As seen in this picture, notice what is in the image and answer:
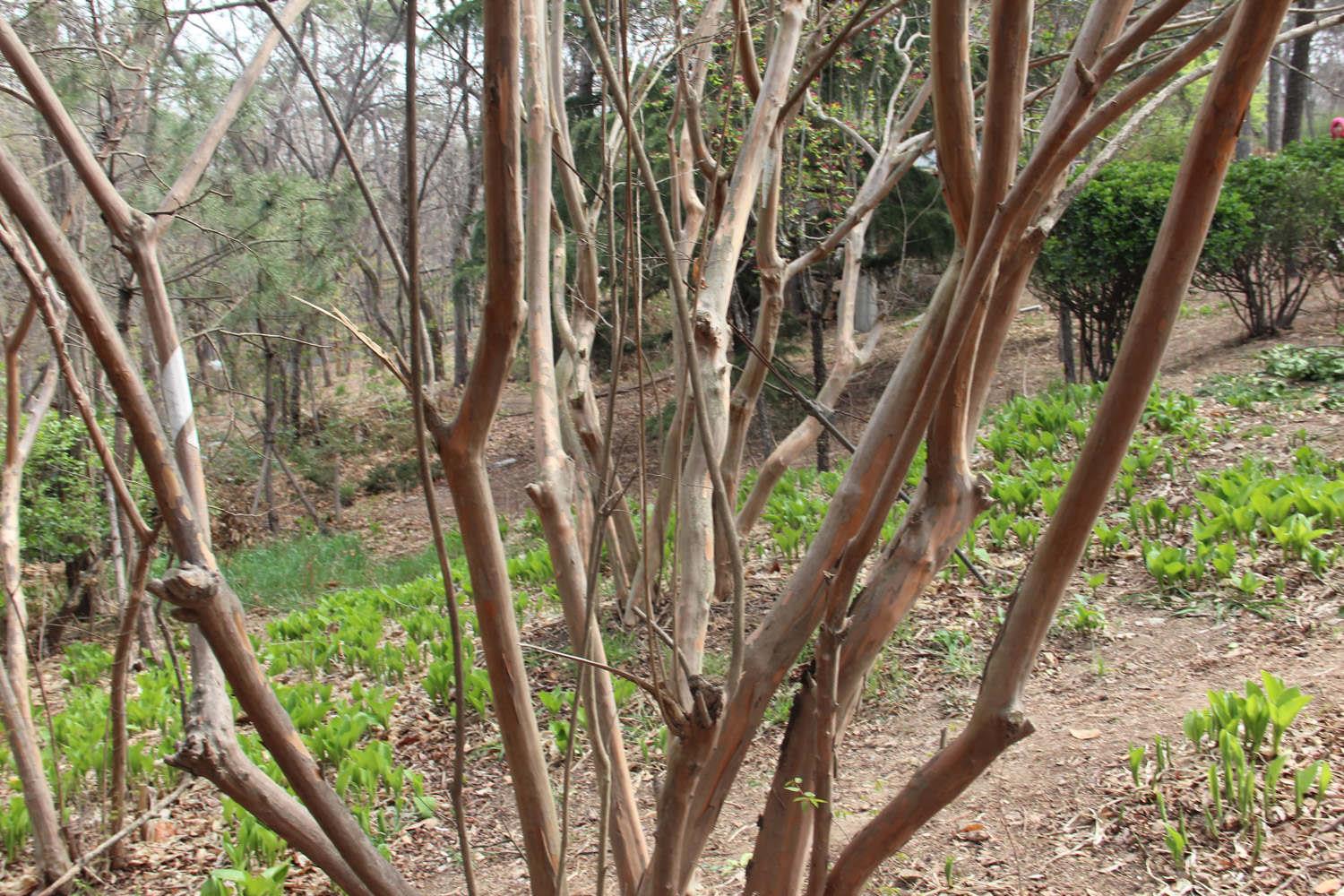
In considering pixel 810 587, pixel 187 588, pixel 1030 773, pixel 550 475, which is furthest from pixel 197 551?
pixel 1030 773

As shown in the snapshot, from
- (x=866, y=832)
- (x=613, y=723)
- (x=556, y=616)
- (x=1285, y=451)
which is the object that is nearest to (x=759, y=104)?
(x=613, y=723)

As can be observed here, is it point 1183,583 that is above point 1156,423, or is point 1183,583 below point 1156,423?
below

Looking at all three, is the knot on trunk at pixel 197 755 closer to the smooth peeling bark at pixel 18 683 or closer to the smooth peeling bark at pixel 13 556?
the smooth peeling bark at pixel 18 683

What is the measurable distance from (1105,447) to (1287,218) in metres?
7.84

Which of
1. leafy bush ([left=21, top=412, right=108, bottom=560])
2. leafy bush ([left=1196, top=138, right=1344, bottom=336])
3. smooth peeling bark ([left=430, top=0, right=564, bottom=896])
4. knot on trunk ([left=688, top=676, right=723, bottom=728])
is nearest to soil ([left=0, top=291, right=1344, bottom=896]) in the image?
smooth peeling bark ([left=430, top=0, right=564, bottom=896])

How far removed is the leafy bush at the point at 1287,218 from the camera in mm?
7621

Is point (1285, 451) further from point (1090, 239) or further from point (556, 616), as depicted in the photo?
point (556, 616)

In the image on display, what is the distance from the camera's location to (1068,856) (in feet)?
9.04

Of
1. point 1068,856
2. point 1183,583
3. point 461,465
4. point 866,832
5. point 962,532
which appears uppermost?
point 461,465

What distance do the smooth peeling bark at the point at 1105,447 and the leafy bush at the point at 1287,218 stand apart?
7.50m

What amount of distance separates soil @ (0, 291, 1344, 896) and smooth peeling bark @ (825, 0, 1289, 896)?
625 mm

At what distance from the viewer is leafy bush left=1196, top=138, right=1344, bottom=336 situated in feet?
25.0

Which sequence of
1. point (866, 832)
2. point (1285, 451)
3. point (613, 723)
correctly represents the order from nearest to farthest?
point (866, 832) < point (613, 723) < point (1285, 451)

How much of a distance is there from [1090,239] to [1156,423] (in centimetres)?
230
